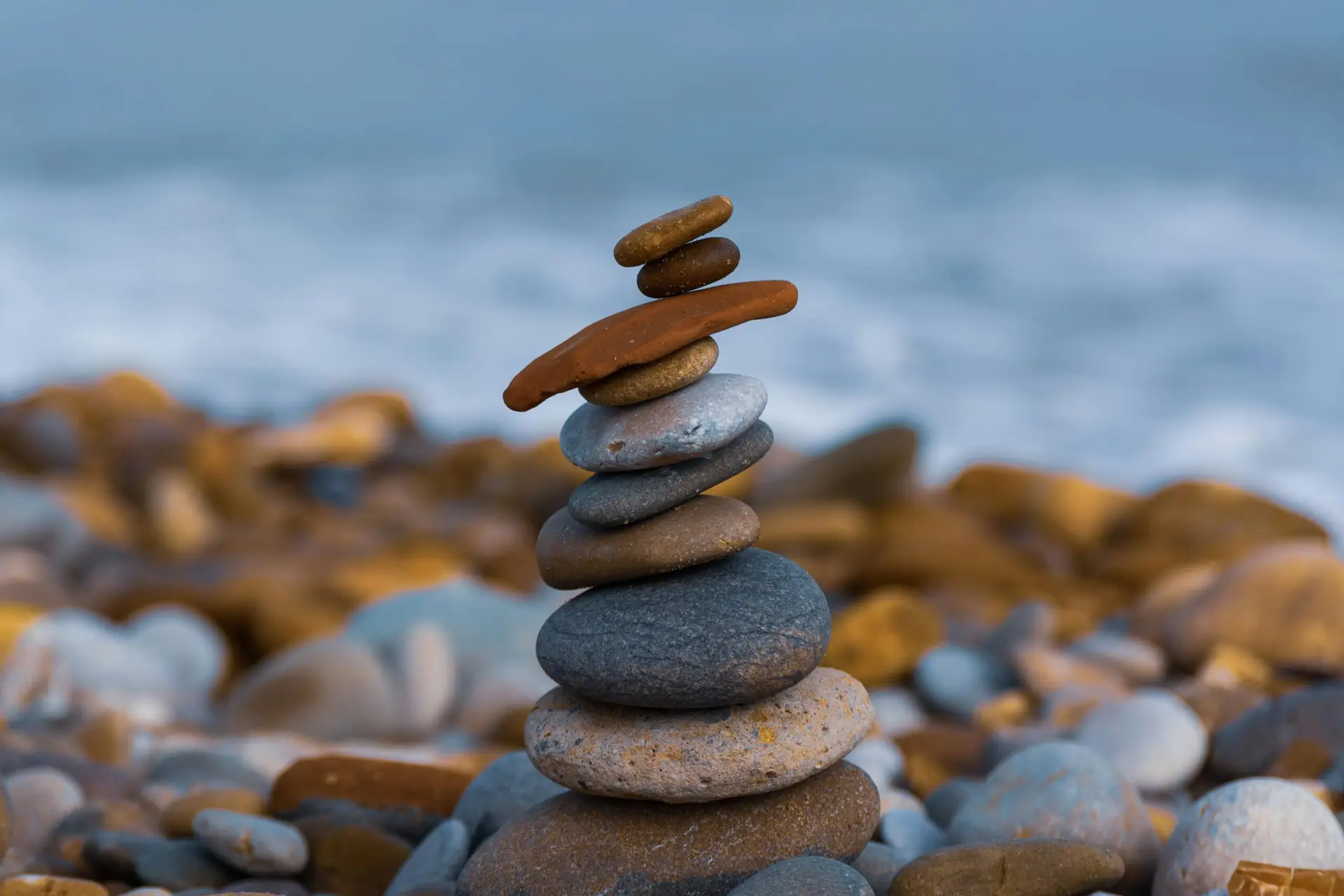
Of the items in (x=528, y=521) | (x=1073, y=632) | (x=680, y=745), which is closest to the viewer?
(x=680, y=745)

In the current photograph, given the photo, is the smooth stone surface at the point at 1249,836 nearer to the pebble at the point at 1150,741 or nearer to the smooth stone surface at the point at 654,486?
the pebble at the point at 1150,741

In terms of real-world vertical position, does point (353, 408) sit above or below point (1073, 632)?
above

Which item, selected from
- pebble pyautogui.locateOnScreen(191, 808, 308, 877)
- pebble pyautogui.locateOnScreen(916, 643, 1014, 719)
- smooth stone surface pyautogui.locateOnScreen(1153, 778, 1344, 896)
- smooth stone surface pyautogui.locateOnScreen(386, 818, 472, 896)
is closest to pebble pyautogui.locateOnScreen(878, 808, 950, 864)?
smooth stone surface pyautogui.locateOnScreen(1153, 778, 1344, 896)

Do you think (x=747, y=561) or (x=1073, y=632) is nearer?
(x=747, y=561)

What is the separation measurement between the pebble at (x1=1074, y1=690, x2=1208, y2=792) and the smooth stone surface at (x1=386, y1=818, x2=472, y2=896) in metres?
2.44

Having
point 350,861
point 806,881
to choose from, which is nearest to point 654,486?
point 806,881

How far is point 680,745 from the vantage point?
3125 mm

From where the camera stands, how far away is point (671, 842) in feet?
10.6

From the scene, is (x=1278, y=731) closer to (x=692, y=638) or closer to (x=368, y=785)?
(x=692, y=638)

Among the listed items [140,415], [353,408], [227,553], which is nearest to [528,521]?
[227,553]

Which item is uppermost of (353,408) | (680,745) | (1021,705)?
(353,408)

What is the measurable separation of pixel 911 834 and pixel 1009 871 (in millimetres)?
779

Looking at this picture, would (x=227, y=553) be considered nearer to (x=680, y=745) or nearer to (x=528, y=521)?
(x=528, y=521)

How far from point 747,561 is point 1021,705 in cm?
293
